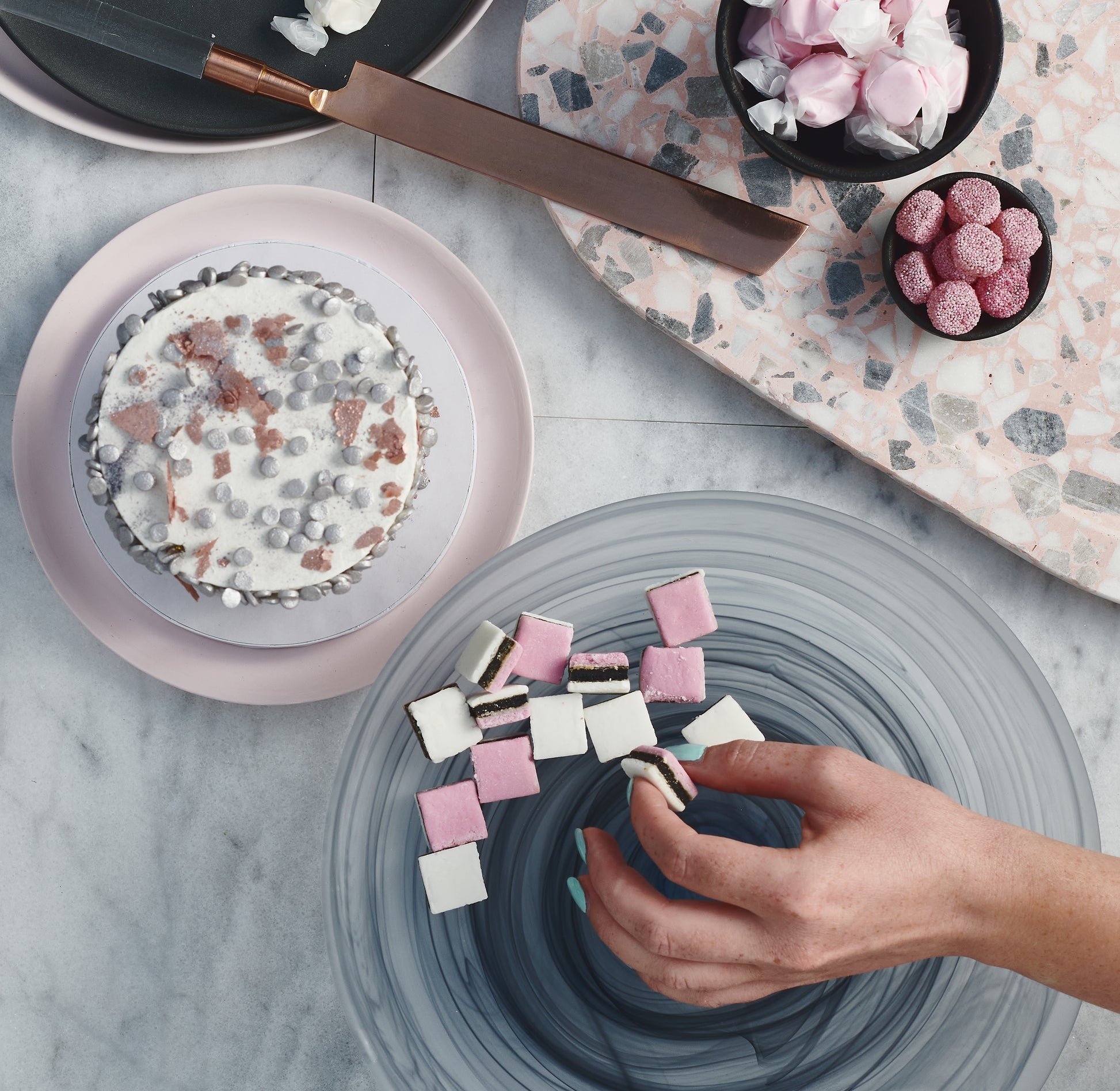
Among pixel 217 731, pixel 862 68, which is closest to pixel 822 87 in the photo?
pixel 862 68

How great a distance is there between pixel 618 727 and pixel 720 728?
6cm

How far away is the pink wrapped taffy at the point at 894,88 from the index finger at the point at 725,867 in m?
0.43

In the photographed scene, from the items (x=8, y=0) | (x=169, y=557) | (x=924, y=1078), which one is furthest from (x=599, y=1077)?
(x=8, y=0)

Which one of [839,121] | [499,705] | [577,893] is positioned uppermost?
[839,121]

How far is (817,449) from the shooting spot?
71 cm

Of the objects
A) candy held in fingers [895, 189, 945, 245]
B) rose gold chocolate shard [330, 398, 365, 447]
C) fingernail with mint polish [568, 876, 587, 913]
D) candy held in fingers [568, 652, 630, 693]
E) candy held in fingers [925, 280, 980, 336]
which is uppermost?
candy held in fingers [895, 189, 945, 245]

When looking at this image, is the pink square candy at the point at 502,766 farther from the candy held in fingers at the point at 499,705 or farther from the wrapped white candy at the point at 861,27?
the wrapped white candy at the point at 861,27

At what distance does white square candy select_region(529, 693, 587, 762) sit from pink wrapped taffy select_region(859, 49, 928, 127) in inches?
15.7

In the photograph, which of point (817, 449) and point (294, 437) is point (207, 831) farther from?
point (817, 449)

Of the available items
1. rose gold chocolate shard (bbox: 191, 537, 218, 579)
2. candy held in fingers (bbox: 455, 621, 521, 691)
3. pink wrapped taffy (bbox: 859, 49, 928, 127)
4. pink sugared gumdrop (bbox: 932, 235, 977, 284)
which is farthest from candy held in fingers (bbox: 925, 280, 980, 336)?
rose gold chocolate shard (bbox: 191, 537, 218, 579)

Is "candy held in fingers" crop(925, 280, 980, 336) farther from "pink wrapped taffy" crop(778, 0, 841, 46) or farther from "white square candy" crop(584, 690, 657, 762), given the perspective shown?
"white square candy" crop(584, 690, 657, 762)

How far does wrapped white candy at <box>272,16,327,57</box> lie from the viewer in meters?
0.64

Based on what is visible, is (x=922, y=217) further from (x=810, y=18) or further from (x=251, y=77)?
(x=251, y=77)

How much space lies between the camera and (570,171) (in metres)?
0.65
